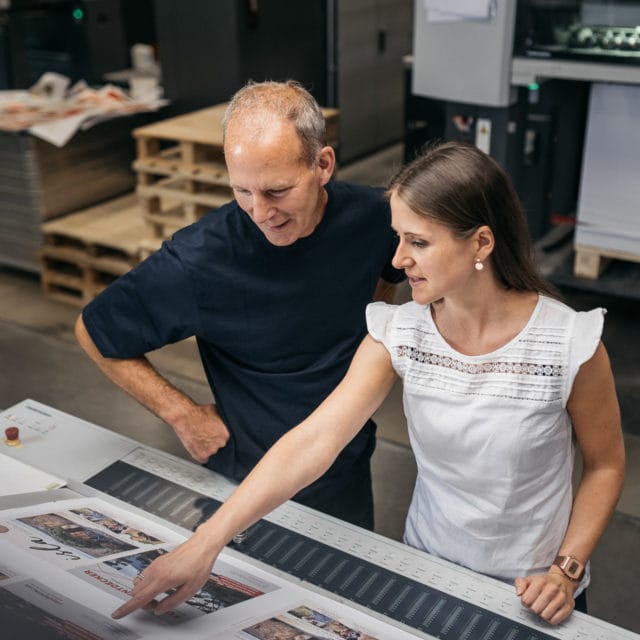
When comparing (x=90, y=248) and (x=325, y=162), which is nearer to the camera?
(x=325, y=162)

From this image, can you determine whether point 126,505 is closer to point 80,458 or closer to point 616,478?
point 80,458

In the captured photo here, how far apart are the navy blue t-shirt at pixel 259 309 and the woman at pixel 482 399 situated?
30cm

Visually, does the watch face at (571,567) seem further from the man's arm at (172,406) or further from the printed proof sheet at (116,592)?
the man's arm at (172,406)

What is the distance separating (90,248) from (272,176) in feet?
12.5

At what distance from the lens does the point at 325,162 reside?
193 centimetres

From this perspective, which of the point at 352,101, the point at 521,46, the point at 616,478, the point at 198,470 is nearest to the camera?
the point at 616,478

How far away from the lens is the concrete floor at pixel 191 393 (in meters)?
3.25

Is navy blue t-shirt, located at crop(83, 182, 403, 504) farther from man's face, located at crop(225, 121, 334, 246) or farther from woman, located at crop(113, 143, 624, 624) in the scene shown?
woman, located at crop(113, 143, 624, 624)

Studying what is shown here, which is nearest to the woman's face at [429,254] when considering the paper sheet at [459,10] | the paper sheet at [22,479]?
the paper sheet at [22,479]

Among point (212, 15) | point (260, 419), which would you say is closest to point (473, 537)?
point (260, 419)

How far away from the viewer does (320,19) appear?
689 cm

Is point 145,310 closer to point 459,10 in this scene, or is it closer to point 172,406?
point 172,406

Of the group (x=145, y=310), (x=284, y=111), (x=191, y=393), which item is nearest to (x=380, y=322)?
(x=284, y=111)

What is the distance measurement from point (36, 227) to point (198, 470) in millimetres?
3954
